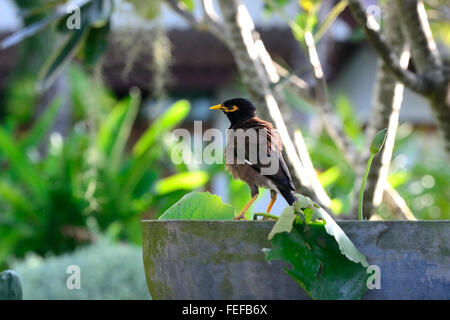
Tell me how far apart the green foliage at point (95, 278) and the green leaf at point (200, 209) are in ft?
6.89

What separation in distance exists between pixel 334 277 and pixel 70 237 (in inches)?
186

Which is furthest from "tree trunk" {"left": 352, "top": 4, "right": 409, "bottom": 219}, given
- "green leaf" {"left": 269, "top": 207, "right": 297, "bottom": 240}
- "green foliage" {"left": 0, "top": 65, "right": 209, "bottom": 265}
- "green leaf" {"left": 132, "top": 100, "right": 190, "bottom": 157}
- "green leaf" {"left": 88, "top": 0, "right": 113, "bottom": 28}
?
"green leaf" {"left": 132, "top": 100, "right": 190, "bottom": 157}

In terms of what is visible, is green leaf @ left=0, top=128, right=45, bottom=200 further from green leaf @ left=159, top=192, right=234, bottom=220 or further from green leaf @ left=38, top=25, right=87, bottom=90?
green leaf @ left=159, top=192, right=234, bottom=220

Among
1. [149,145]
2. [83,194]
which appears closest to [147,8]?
[149,145]

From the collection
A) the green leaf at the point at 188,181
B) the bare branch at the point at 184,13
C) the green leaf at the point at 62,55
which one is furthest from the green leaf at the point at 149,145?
the green leaf at the point at 62,55

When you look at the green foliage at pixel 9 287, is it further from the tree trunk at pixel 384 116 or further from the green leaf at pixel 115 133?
the green leaf at pixel 115 133

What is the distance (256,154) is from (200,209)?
145 millimetres

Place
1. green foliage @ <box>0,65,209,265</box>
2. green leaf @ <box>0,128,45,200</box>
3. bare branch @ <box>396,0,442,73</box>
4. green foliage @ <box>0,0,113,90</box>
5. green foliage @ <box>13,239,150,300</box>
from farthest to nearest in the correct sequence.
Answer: green leaf @ <box>0,128,45,200</box>, green foliage @ <box>0,65,209,265</box>, green foliage @ <box>13,239,150,300</box>, green foliage @ <box>0,0,113,90</box>, bare branch @ <box>396,0,442,73</box>

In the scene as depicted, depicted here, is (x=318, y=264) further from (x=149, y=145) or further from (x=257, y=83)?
(x=149, y=145)

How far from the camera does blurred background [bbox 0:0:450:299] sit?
3.33 meters

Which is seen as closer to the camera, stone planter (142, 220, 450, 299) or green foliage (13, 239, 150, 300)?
stone planter (142, 220, 450, 299)

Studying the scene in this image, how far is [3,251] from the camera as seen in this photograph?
17.0 feet

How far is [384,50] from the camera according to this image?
5.23 feet

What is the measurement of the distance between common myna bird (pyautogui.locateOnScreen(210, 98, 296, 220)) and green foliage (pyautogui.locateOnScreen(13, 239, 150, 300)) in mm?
2067
